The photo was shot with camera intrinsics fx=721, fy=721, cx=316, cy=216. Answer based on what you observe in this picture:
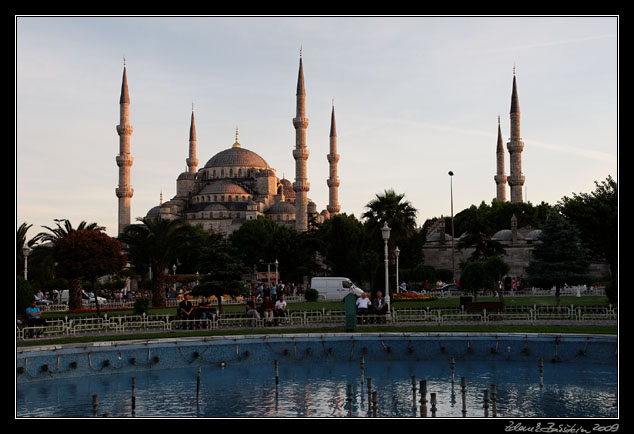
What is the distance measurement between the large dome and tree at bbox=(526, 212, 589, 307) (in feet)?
226

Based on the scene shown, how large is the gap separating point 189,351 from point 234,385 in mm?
2616

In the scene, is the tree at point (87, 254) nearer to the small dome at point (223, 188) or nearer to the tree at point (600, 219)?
the tree at point (600, 219)

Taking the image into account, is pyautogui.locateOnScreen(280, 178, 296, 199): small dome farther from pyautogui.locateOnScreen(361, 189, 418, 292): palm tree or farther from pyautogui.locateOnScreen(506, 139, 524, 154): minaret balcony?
pyautogui.locateOnScreen(361, 189, 418, 292): palm tree

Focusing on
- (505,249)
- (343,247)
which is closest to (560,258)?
(343,247)

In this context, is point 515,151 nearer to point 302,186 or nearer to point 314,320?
point 302,186

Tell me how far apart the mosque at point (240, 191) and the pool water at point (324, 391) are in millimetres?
48400

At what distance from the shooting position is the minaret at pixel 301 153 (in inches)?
2434

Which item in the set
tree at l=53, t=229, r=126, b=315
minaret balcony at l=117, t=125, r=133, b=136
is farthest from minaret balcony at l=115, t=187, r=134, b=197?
tree at l=53, t=229, r=126, b=315

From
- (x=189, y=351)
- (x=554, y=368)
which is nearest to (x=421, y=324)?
(x=554, y=368)

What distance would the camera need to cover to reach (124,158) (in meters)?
60.7

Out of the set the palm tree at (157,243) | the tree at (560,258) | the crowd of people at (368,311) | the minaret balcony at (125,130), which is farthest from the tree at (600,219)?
the minaret balcony at (125,130)

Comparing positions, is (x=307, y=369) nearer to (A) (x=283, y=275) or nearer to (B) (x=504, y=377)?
(B) (x=504, y=377)

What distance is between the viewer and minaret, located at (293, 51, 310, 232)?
203 ft

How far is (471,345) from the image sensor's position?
16.3 meters
